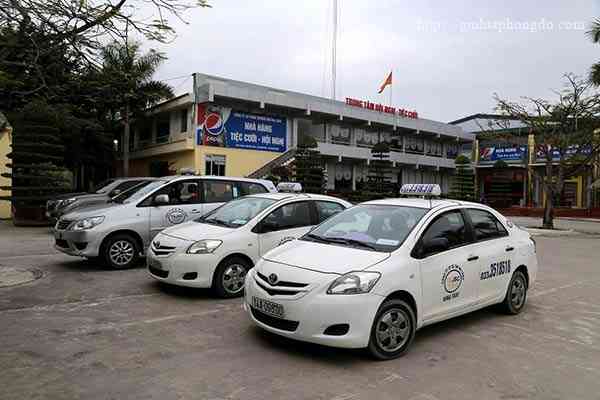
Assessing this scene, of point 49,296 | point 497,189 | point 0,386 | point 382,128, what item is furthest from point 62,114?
point 497,189

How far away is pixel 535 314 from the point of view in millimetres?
6371

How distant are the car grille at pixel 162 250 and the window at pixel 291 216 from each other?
1.38 metres

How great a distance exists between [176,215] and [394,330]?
18.0ft

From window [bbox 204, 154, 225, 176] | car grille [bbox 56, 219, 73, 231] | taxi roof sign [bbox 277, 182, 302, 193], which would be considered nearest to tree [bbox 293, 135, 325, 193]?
window [bbox 204, 154, 225, 176]

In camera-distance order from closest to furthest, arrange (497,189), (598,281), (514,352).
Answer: (514,352)
(598,281)
(497,189)

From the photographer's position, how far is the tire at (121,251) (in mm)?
8281

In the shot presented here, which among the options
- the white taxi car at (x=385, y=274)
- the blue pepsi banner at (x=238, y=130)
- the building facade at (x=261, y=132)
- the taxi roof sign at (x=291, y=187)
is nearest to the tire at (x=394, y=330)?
the white taxi car at (x=385, y=274)

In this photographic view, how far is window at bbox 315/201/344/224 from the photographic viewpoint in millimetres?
7762

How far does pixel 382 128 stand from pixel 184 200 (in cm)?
3171

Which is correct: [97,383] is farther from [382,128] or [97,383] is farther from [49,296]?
[382,128]

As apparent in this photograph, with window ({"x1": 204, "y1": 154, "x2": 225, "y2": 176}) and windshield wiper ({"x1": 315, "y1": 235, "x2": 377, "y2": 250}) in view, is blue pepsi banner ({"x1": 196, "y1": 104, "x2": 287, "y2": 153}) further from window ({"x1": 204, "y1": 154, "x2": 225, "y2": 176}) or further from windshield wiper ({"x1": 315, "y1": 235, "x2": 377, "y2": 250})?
windshield wiper ({"x1": 315, "y1": 235, "x2": 377, "y2": 250})

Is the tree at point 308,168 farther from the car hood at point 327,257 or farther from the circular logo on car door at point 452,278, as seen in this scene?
the car hood at point 327,257

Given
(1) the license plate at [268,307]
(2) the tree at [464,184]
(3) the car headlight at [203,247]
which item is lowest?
(1) the license plate at [268,307]

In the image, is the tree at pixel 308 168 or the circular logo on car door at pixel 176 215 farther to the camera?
the tree at pixel 308 168
